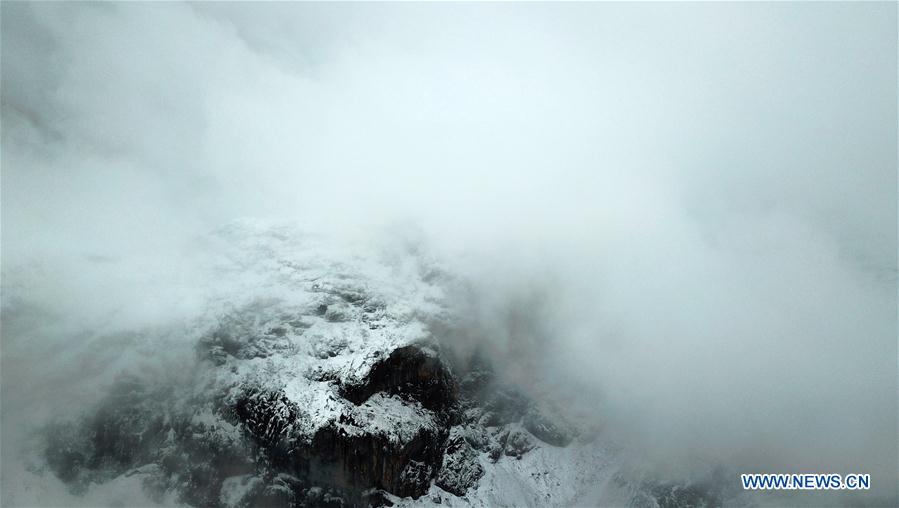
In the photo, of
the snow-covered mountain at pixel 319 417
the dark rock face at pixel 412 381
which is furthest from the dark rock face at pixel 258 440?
the dark rock face at pixel 412 381

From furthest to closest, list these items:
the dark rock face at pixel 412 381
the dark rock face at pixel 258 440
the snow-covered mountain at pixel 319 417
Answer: the dark rock face at pixel 412 381 → the snow-covered mountain at pixel 319 417 → the dark rock face at pixel 258 440

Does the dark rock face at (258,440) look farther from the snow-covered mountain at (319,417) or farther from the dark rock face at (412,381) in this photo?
the dark rock face at (412,381)

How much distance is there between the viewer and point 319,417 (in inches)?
3265

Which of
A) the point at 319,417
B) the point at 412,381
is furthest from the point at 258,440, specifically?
the point at 412,381

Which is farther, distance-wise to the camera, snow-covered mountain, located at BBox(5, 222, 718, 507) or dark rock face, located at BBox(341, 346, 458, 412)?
dark rock face, located at BBox(341, 346, 458, 412)

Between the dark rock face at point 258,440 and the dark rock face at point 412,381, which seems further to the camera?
the dark rock face at point 412,381

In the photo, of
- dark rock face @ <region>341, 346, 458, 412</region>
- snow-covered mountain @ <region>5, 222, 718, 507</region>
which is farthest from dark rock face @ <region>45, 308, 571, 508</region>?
dark rock face @ <region>341, 346, 458, 412</region>

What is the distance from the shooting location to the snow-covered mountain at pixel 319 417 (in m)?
82.0

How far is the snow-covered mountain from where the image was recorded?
82.0 m

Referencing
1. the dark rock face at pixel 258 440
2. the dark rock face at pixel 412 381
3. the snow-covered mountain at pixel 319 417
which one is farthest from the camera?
the dark rock face at pixel 412 381

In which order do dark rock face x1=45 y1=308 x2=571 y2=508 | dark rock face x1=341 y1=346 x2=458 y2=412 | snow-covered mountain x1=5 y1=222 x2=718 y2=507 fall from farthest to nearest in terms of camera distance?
dark rock face x1=341 y1=346 x2=458 y2=412, snow-covered mountain x1=5 y1=222 x2=718 y2=507, dark rock face x1=45 y1=308 x2=571 y2=508

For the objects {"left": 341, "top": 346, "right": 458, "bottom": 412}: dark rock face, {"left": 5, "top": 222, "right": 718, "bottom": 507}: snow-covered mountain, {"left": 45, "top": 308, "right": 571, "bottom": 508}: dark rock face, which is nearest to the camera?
{"left": 45, "top": 308, "right": 571, "bottom": 508}: dark rock face

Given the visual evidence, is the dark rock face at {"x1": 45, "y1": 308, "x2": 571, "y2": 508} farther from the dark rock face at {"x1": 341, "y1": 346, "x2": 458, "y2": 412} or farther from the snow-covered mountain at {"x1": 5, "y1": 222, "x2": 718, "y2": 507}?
the dark rock face at {"x1": 341, "y1": 346, "x2": 458, "y2": 412}

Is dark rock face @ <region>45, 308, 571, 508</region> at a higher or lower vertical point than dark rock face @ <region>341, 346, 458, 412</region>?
lower
